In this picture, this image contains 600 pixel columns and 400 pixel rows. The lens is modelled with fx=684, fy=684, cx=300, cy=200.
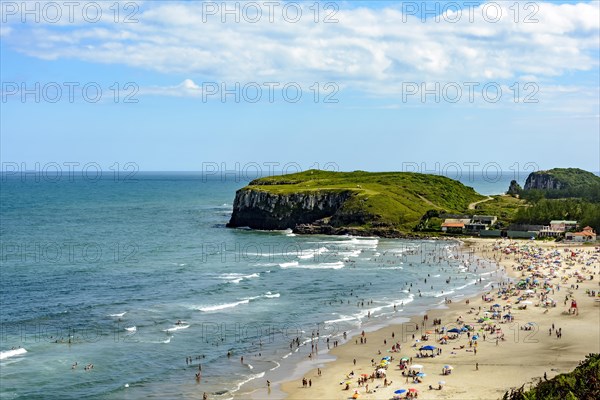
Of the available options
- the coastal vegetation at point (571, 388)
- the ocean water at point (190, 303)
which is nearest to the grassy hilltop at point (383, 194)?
the ocean water at point (190, 303)

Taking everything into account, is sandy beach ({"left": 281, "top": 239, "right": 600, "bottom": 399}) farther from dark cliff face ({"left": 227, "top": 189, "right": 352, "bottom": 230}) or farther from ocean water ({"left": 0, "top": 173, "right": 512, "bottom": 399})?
dark cliff face ({"left": 227, "top": 189, "right": 352, "bottom": 230})

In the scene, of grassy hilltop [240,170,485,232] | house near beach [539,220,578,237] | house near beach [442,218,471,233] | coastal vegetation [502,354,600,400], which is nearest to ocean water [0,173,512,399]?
grassy hilltop [240,170,485,232]

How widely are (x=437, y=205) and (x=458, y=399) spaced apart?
12541 cm

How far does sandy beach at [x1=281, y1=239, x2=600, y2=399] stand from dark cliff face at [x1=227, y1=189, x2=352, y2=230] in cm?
6995

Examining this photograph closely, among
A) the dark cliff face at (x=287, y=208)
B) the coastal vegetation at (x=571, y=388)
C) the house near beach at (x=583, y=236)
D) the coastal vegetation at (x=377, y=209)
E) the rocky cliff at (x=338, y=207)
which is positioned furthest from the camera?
the dark cliff face at (x=287, y=208)

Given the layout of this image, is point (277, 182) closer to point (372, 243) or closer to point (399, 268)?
point (372, 243)

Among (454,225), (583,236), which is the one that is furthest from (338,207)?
(583,236)

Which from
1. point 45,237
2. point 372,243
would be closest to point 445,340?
point 372,243

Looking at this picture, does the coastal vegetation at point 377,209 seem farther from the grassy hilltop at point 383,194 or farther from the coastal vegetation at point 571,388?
the coastal vegetation at point 571,388

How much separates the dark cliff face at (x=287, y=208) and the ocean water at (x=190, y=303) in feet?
61.5

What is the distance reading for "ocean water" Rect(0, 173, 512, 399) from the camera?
170ft

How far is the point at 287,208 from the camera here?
154875 millimetres

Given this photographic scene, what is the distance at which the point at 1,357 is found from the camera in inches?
2164

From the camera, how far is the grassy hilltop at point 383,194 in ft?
479
